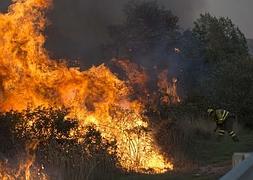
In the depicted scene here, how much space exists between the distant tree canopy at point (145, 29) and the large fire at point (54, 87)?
32.9 ft

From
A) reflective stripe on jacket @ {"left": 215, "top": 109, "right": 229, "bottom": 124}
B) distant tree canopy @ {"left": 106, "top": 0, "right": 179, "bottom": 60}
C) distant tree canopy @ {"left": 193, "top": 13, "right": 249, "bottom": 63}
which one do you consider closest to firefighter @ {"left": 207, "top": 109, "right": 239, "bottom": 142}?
reflective stripe on jacket @ {"left": 215, "top": 109, "right": 229, "bottom": 124}

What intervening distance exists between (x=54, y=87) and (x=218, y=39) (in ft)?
77.6

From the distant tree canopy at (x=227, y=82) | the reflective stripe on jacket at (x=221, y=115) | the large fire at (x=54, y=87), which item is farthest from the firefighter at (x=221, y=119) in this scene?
the distant tree canopy at (x=227, y=82)

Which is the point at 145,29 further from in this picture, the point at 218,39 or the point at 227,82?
the point at 218,39

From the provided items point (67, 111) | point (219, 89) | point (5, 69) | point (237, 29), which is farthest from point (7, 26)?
point (237, 29)

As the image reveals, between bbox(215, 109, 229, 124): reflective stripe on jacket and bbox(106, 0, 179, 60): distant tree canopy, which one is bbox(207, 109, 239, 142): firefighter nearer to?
bbox(215, 109, 229, 124): reflective stripe on jacket

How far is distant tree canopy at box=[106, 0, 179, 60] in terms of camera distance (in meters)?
Result: 26.8

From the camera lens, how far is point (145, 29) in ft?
92.2

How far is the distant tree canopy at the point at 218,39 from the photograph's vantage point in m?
35.0

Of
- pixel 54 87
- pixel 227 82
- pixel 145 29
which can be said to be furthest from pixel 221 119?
pixel 145 29

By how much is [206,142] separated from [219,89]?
8.48 metres

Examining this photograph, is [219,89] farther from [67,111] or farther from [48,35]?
[67,111]

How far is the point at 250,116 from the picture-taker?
2606 cm

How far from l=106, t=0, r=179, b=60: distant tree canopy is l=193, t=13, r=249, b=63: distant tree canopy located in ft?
22.2
